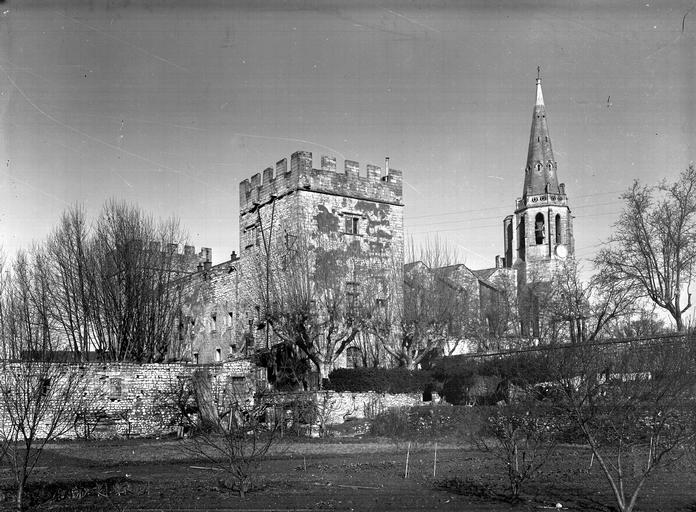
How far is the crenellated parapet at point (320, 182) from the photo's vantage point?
3491 cm

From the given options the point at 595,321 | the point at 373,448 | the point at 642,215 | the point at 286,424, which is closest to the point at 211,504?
the point at 373,448

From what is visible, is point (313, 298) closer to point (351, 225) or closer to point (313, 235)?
point (313, 235)

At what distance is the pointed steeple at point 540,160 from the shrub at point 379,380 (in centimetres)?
4099

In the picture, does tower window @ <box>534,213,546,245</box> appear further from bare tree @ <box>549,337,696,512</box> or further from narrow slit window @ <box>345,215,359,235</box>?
bare tree @ <box>549,337,696,512</box>

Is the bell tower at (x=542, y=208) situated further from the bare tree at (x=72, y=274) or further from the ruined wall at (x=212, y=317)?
the bare tree at (x=72, y=274)

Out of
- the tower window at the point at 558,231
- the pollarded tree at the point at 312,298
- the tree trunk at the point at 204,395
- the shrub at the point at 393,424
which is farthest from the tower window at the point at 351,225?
the tower window at the point at 558,231

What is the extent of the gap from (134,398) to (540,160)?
160 ft

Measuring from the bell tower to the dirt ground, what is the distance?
48395 millimetres

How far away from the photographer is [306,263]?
33531 mm

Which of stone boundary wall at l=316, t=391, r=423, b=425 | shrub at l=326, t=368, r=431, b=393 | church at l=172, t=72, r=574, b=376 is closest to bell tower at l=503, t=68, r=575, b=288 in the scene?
church at l=172, t=72, r=574, b=376

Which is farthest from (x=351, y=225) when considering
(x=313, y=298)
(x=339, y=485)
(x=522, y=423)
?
(x=339, y=485)

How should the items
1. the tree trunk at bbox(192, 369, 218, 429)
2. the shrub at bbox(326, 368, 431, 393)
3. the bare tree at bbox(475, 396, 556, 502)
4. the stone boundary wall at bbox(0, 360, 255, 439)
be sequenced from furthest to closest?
the shrub at bbox(326, 368, 431, 393) → the tree trunk at bbox(192, 369, 218, 429) → the stone boundary wall at bbox(0, 360, 255, 439) → the bare tree at bbox(475, 396, 556, 502)

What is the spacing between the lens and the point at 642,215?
36.9 meters

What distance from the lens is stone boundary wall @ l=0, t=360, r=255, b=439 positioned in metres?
27.1
